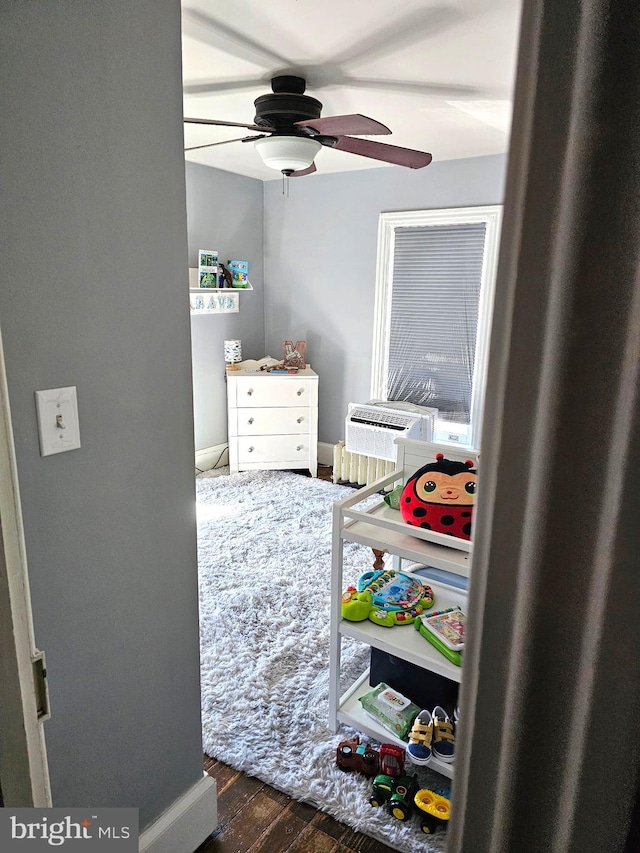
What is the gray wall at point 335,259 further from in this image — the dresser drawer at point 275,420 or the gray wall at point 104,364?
the gray wall at point 104,364

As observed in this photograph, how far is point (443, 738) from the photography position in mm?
1603

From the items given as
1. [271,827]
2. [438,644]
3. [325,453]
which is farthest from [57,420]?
[325,453]

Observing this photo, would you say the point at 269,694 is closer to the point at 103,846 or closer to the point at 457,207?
the point at 103,846

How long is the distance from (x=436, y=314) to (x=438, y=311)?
0.03m

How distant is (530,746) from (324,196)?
13.7ft

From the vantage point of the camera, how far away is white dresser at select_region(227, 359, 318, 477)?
163 inches

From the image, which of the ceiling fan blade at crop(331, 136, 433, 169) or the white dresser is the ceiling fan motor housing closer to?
the ceiling fan blade at crop(331, 136, 433, 169)

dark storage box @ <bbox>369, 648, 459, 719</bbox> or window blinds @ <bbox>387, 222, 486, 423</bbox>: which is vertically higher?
window blinds @ <bbox>387, 222, 486, 423</bbox>

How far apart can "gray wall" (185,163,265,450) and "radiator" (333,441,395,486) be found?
3.44 ft

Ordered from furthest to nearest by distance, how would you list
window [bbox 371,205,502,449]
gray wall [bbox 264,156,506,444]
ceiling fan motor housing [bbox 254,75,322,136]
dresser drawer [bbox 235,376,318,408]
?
dresser drawer [bbox 235,376,318,408] → gray wall [bbox 264,156,506,444] → window [bbox 371,205,502,449] → ceiling fan motor housing [bbox 254,75,322,136]

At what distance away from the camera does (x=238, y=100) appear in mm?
2561

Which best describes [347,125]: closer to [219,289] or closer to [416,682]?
[416,682]

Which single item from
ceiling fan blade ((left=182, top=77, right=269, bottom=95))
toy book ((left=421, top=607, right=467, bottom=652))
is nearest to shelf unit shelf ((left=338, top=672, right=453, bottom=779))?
toy book ((left=421, top=607, right=467, bottom=652))

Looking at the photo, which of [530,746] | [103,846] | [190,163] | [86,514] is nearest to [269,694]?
[103,846]
